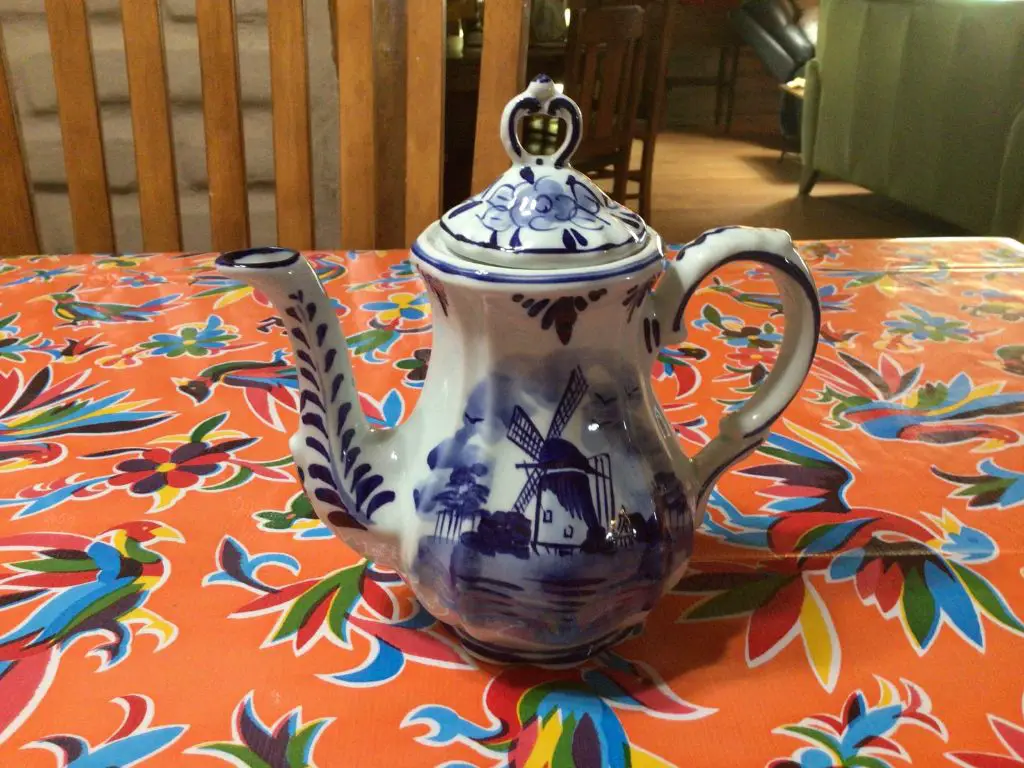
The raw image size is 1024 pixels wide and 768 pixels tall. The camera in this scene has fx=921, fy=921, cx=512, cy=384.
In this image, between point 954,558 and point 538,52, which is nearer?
point 954,558

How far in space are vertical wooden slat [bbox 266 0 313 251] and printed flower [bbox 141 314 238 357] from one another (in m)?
0.35

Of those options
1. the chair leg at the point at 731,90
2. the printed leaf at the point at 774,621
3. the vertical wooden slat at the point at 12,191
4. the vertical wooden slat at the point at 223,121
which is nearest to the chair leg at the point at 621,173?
the vertical wooden slat at the point at 223,121

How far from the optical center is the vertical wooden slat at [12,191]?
1075 mm

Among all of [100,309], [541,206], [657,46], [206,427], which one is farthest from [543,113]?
[657,46]

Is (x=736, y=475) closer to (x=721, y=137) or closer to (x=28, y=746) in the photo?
(x=28, y=746)

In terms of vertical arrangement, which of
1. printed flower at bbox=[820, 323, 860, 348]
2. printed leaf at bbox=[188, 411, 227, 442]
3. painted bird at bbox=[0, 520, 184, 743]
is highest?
printed flower at bbox=[820, 323, 860, 348]

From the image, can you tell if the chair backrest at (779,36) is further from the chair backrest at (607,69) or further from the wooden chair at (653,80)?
the chair backrest at (607,69)

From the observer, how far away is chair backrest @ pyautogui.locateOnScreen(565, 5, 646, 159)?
2.40 metres

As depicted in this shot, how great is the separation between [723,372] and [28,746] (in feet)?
1.78

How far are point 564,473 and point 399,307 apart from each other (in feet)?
1.71

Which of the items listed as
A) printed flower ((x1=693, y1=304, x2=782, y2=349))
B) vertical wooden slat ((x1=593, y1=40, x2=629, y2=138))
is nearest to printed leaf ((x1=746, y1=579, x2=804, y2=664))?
printed flower ((x1=693, y1=304, x2=782, y2=349))

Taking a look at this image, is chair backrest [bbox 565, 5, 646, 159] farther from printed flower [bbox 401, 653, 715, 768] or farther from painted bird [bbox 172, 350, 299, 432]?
printed flower [bbox 401, 653, 715, 768]

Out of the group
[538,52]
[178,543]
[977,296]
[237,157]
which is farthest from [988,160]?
[178,543]

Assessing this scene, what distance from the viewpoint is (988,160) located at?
113 inches
